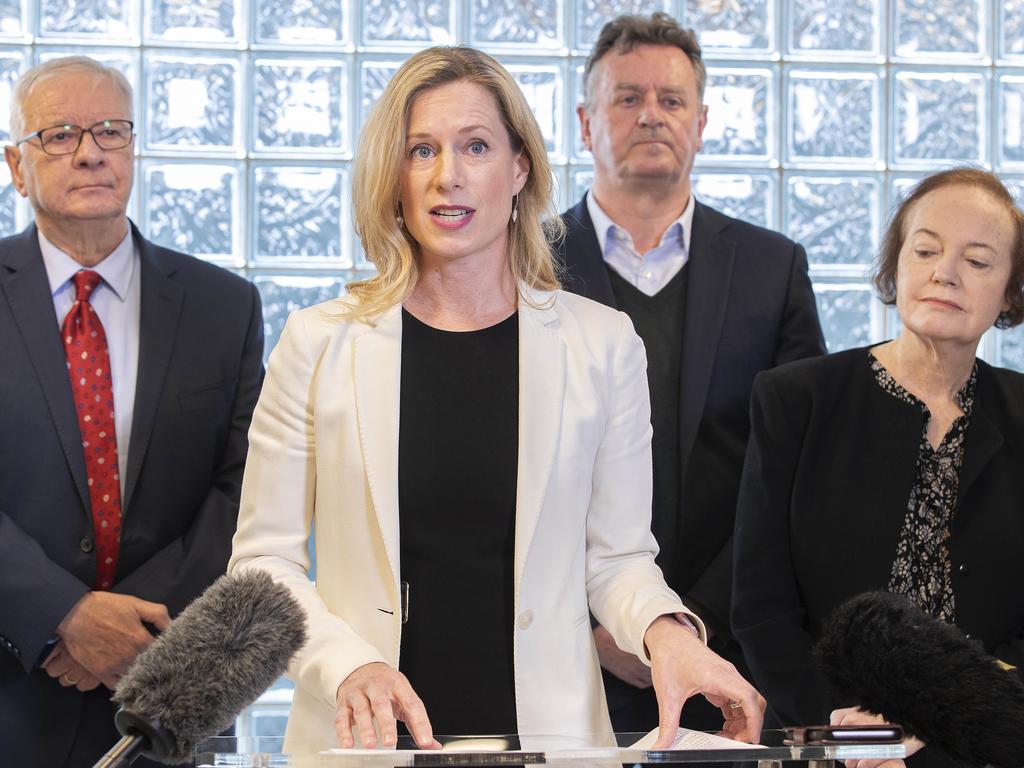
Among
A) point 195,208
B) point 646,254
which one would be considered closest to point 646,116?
point 646,254

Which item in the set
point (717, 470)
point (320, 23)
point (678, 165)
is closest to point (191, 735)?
point (717, 470)

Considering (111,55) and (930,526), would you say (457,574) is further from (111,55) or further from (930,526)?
(111,55)

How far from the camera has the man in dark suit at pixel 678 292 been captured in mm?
2807

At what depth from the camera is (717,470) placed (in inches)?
111

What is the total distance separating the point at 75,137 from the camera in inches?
112

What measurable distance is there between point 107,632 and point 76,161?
997mm

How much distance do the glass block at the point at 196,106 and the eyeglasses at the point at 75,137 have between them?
1152 millimetres

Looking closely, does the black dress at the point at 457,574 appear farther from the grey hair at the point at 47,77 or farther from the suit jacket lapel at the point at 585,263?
the grey hair at the point at 47,77

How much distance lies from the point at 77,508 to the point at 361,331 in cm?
102

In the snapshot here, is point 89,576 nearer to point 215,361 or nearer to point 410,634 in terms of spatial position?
point 215,361

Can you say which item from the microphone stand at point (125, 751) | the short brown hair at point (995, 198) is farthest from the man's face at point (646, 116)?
the microphone stand at point (125, 751)

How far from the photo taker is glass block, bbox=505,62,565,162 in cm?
412

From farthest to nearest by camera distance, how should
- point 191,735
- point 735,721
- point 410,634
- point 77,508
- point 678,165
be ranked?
point 678,165, point 77,508, point 410,634, point 735,721, point 191,735

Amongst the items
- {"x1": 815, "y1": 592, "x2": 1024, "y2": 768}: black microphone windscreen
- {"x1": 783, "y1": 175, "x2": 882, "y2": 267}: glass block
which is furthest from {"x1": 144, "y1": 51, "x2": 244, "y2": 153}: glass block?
{"x1": 815, "y1": 592, "x2": 1024, "y2": 768}: black microphone windscreen
